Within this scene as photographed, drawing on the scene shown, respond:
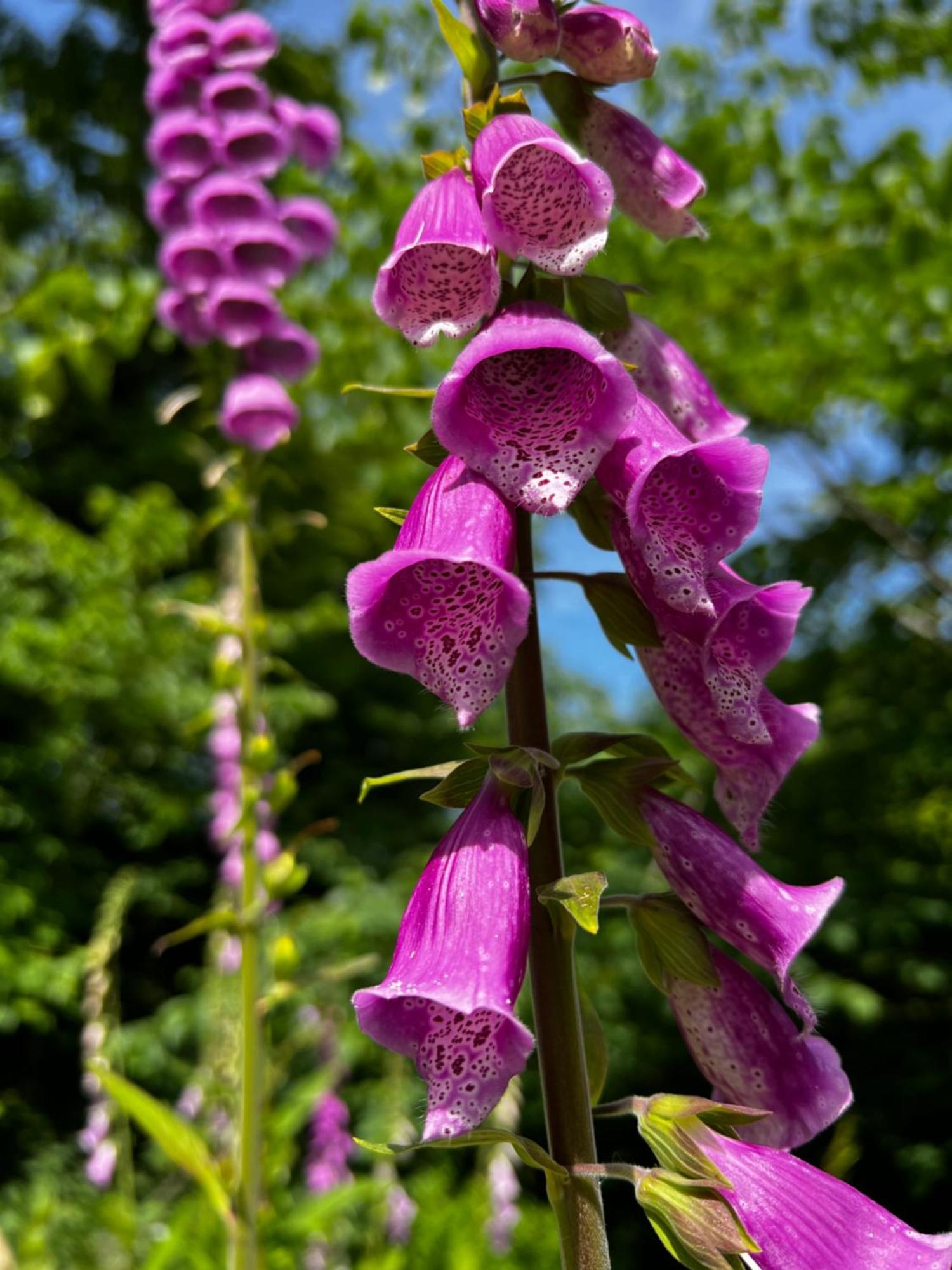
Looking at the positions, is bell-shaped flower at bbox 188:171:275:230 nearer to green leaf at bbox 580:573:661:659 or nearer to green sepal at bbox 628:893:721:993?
green leaf at bbox 580:573:661:659

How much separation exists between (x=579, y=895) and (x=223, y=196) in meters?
1.57

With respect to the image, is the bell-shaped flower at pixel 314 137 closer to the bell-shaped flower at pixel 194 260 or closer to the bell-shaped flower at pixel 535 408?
the bell-shaped flower at pixel 194 260

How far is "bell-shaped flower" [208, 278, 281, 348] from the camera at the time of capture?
173 centimetres

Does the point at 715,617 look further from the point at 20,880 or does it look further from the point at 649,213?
the point at 20,880

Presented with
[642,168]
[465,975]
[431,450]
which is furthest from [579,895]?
[642,168]

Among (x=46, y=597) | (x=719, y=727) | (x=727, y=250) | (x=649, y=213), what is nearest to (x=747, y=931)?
(x=719, y=727)

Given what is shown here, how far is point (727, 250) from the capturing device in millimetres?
3736

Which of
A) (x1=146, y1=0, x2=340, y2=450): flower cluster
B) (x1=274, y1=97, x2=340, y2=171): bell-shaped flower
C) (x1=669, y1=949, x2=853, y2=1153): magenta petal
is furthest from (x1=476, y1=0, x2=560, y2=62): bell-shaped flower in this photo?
(x1=274, y1=97, x2=340, y2=171): bell-shaped flower

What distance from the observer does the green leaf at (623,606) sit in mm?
645

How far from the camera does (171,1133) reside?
1.11 m

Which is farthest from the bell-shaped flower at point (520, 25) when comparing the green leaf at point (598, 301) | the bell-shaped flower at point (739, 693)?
the bell-shaped flower at point (739, 693)

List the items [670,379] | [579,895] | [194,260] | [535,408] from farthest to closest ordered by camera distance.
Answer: [194,260]
[670,379]
[535,408]
[579,895]

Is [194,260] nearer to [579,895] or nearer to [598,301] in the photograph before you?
[598,301]

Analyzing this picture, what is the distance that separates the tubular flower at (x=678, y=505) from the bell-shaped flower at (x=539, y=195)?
11 centimetres
